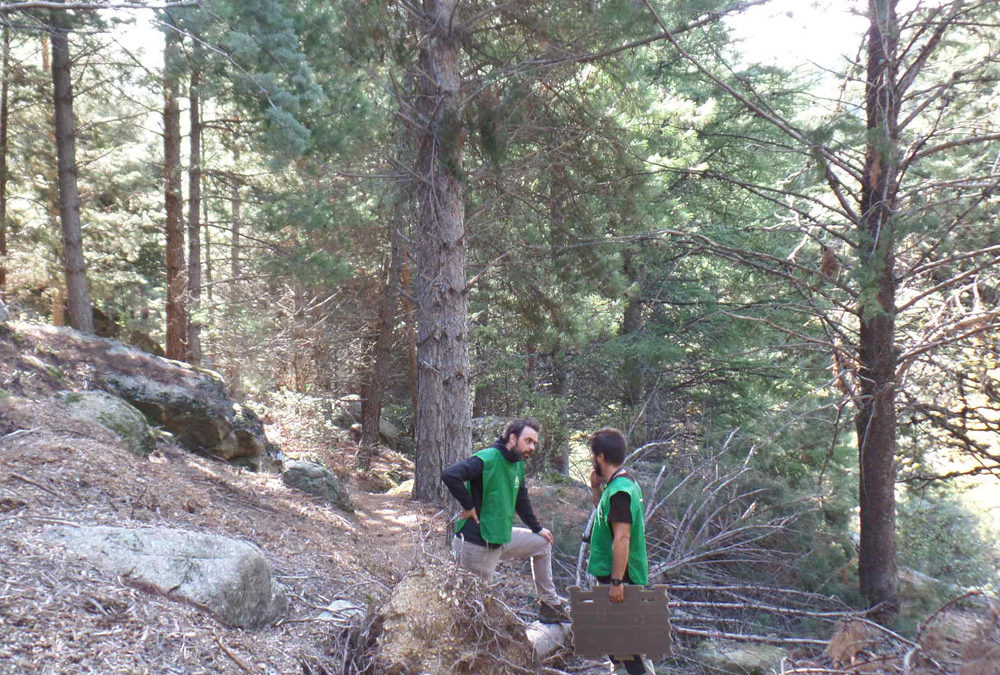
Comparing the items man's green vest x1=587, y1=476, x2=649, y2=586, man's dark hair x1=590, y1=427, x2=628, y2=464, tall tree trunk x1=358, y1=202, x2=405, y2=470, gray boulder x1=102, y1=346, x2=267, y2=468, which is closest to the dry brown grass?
gray boulder x1=102, y1=346, x2=267, y2=468

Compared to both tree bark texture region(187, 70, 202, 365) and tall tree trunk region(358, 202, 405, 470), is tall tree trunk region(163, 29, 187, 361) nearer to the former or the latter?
tree bark texture region(187, 70, 202, 365)

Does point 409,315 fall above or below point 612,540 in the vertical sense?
above

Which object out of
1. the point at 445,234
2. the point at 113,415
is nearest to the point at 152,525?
the point at 113,415

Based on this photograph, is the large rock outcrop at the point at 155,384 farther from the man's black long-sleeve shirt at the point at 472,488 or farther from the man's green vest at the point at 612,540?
the man's green vest at the point at 612,540

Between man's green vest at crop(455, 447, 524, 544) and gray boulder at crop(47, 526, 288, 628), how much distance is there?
1.36m

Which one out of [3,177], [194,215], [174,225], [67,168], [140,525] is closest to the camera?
[140,525]

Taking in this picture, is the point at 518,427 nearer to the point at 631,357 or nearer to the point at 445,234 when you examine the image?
the point at 445,234

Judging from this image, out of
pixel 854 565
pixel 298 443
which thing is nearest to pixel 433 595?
pixel 854 565

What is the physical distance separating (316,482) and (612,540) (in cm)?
652

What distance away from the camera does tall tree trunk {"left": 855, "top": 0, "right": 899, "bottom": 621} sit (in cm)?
652

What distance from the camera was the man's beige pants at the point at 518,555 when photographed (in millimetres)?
4914

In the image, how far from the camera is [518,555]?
5125 mm

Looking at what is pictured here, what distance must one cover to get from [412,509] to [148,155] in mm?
14757

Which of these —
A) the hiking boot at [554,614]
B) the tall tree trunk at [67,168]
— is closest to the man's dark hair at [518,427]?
the hiking boot at [554,614]
